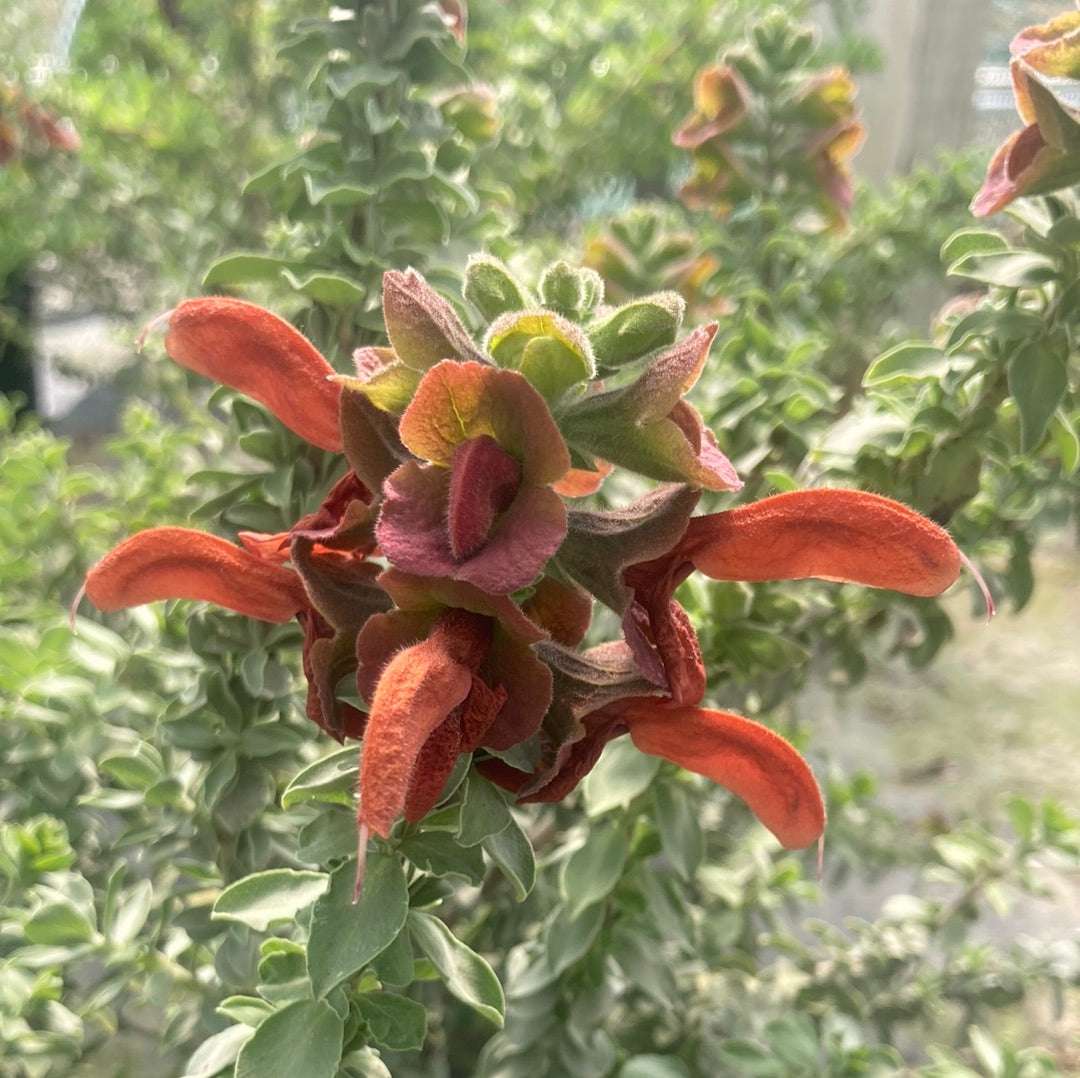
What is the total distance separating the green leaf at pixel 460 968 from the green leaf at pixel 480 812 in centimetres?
4

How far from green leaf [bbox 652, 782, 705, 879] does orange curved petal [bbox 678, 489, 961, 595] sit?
0.58 ft

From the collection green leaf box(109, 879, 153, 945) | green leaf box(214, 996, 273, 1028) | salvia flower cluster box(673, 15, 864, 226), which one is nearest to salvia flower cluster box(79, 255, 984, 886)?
green leaf box(214, 996, 273, 1028)

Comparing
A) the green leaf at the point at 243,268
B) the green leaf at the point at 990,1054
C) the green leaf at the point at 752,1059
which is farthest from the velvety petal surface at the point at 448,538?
the green leaf at the point at 990,1054

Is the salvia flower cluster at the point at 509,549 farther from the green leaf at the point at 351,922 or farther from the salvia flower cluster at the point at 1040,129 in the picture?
the salvia flower cluster at the point at 1040,129

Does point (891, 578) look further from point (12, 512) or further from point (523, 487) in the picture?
point (12, 512)

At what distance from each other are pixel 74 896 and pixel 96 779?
0.15m

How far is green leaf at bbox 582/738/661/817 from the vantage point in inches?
16.9

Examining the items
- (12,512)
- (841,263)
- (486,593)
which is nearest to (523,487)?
(486,593)

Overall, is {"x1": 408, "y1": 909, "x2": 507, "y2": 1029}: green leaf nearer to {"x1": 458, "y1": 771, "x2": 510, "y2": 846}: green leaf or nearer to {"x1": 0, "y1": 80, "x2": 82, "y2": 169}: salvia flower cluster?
{"x1": 458, "y1": 771, "x2": 510, "y2": 846}: green leaf

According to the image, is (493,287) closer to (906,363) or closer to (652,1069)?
(906,363)

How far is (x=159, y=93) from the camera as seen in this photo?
128 centimetres

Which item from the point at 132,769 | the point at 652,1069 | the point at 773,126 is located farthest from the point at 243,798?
the point at 773,126

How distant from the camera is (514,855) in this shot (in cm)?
31

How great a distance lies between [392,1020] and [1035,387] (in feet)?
1.08
